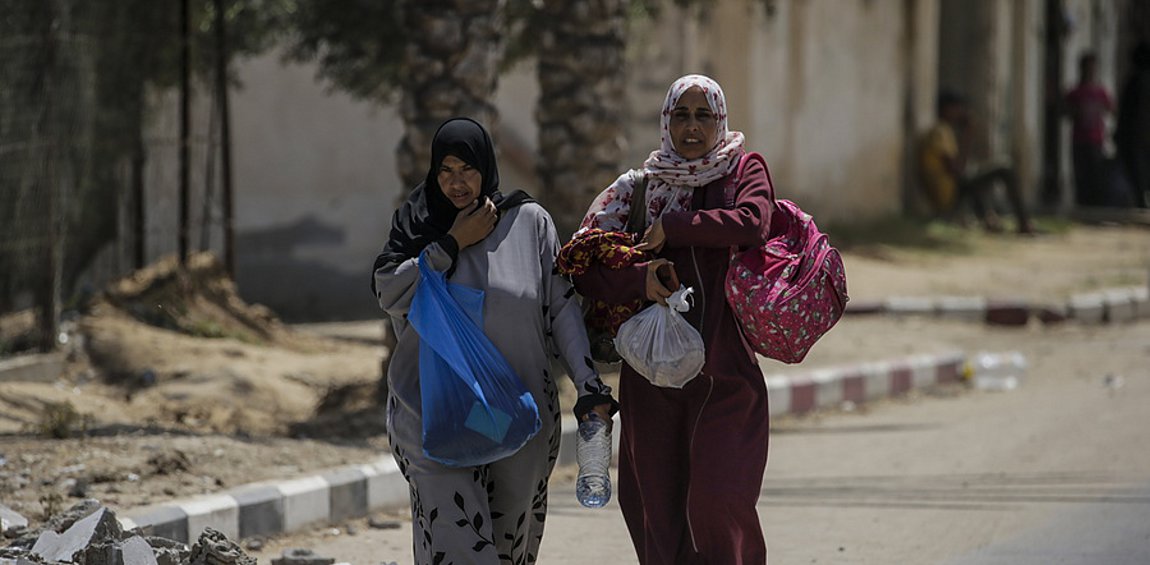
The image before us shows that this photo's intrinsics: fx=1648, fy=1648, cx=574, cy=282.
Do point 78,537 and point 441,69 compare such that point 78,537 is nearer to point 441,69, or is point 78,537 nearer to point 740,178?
point 740,178

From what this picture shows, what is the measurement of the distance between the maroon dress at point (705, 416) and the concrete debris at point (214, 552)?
1.17 m

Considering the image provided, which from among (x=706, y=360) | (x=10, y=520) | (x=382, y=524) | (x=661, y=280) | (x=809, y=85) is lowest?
(x=382, y=524)

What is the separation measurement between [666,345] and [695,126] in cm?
61

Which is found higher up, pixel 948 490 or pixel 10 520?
pixel 10 520

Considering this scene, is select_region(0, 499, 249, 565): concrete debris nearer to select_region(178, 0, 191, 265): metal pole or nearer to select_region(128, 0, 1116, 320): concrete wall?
select_region(128, 0, 1116, 320): concrete wall

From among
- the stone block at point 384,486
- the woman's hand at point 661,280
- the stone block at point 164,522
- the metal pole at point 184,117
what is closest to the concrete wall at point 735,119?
the metal pole at point 184,117

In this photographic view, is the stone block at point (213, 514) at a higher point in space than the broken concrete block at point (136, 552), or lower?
lower

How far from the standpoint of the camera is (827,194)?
62.3 feet

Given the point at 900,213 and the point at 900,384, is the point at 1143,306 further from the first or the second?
the point at 900,213

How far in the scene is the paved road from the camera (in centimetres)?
592

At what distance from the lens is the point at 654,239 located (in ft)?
14.0

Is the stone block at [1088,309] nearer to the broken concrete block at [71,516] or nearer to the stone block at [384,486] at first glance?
the stone block at [384,486]

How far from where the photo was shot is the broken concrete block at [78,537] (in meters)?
4.69

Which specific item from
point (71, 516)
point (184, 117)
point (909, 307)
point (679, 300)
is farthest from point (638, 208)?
point (909, 307)
